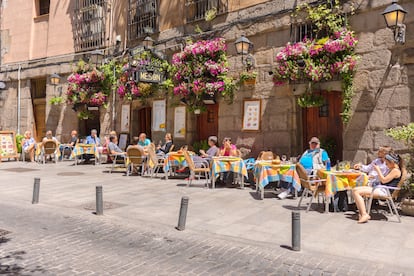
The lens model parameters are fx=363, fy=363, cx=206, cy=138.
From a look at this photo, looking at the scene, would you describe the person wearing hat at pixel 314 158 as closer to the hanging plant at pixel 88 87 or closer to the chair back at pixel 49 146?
the hanging plant at pixel 88 87

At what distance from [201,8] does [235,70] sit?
264 cm

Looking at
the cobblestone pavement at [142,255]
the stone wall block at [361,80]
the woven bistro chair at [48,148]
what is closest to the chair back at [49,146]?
the woven bistro chair at [48,148]

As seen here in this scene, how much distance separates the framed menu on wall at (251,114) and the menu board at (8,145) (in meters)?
9.48

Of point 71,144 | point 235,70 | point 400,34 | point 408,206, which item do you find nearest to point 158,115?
point 235,70

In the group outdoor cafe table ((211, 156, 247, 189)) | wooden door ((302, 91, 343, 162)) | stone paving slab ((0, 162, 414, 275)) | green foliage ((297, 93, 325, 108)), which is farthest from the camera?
wooden door ((302, 91, 343, 162))

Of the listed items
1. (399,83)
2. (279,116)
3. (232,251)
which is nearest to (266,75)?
(279,116)

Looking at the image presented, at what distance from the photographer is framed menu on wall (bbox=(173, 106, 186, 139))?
1180 centimetres

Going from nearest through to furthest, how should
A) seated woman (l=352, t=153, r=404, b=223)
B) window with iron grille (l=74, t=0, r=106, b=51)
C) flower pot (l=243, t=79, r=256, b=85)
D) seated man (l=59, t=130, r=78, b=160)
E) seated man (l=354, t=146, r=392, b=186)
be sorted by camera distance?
seated woman (l=352, t=153, r=404, b=223) < seated man (l=354, t=146, r=392, b=186) < flower pot (l=243, t=79, r=256, b=85) < seated man (l=59, t=130, r=78, b=160) < window with iron grille (l=74, t=0, r=106, b=51)

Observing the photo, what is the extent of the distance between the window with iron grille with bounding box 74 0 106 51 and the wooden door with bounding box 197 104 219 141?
573 centimetres

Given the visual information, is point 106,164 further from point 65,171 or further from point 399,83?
point 399,83

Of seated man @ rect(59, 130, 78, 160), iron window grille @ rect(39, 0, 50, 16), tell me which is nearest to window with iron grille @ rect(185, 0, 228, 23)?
seated man @ rect(59, 130, 78, 160)

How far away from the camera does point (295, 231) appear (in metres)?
4.11

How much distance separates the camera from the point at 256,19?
10164mm

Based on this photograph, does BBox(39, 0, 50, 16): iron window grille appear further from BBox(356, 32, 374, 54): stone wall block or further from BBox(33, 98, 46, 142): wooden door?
BBox(356, 32, 374, 54): stone wall block
